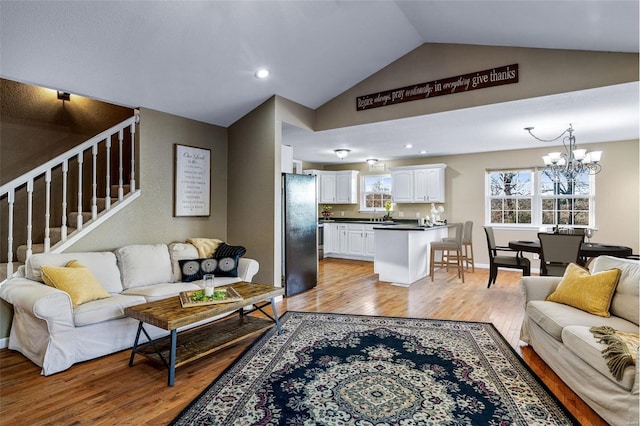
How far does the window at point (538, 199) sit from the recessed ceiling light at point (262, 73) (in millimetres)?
5147

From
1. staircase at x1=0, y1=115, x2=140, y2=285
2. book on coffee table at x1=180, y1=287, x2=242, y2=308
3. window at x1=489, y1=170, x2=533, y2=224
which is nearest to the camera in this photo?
book on coffee table at x1=180, y1=287, x2=242, y2=308

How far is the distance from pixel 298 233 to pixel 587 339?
11.6 feet

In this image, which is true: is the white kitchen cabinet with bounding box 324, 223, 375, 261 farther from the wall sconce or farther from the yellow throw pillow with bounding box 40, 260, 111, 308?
the yellow throw pillow with bounding box 40, 260, 111, 308

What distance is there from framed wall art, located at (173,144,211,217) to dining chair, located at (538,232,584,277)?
442 cm

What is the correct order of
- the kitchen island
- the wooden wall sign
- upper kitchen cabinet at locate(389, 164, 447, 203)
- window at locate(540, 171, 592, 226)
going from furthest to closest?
upper kitchen cabinet at locate(389, 164, 447, 203) < window at locate(540, 171, 592, 226) < the kitchen island < the wooden wall sign

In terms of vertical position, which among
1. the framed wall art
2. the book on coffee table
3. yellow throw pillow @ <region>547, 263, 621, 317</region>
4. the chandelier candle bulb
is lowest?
the book on coffee table

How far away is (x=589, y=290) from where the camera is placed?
8.78 feet

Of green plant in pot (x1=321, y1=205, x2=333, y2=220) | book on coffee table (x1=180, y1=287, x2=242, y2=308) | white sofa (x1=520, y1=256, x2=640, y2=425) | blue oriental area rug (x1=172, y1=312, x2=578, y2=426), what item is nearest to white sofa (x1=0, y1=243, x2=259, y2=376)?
book on coffee table (x1=180, y1=287, x2=242, y2=308)

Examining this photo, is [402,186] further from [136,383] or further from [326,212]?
[136,383]

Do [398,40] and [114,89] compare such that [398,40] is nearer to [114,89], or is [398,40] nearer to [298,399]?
Result: [114,89]

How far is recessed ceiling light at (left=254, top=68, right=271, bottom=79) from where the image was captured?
157 inches

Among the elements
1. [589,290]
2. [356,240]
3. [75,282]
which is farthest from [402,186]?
[75,282]

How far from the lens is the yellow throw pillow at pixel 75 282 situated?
9.37 feet

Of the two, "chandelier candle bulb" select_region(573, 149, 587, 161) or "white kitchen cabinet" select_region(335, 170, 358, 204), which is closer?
"chandelier candle bulb" select_region(573, 149, 587, 161)
